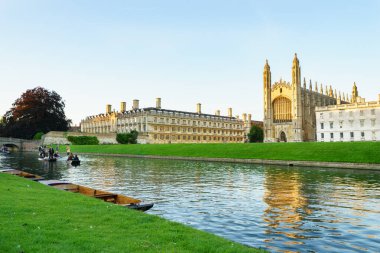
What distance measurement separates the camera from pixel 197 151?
5675 centimetres

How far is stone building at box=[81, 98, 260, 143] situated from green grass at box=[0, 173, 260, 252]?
97.0 meters

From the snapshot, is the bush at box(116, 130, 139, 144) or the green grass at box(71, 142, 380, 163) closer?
the green grass at box(71, 142, 380, 163)

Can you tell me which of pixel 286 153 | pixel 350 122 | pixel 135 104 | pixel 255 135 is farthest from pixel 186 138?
pixel 286 153

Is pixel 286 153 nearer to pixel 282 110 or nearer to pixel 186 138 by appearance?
pixel 282 110

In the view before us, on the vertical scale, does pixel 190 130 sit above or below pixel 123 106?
below

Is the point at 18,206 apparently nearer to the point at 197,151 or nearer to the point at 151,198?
the point at 151,198

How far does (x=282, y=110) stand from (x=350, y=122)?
24.2 m

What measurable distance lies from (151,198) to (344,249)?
9.45m

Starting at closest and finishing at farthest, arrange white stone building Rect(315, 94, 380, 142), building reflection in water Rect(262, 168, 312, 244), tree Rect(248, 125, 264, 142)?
building reflection in water Rect(262, 168, 312, 244) → white stone building Rect(315, 94, 380, 142) → tree Rect(248, 125, 264, 142)

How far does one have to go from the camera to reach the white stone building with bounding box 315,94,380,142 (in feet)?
254

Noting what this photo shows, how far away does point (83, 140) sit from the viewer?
95.3 m

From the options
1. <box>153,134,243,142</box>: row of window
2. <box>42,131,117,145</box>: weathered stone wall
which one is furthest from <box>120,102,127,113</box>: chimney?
<box>42,131,117,145</box>: weathered stone wall

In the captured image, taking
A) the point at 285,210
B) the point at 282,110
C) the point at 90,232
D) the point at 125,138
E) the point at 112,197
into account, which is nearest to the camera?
the point at 90,232

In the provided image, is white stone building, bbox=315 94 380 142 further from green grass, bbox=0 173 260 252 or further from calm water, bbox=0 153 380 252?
green grass, bbox=0 173 260 252
